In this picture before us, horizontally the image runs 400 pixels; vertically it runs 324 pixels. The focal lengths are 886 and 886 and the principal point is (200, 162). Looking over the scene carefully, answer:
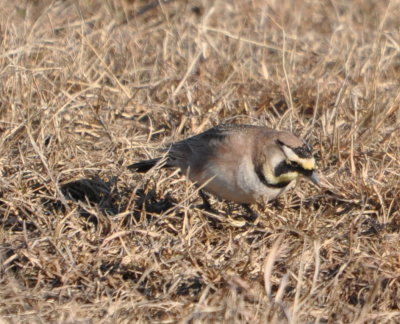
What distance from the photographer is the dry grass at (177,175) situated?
498cm

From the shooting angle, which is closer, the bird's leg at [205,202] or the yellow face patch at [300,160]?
the yellow face patch at [300,160]

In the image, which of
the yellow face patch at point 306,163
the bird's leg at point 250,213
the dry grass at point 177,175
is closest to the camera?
the dry grass at point 177,175

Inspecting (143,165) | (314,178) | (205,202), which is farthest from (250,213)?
(143,165)

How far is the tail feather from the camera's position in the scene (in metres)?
5.95

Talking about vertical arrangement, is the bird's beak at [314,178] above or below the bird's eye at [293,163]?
below

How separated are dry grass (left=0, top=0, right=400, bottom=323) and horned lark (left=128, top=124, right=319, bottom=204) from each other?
0.73 ft

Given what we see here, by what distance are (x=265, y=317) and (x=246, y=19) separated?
15.3 feet

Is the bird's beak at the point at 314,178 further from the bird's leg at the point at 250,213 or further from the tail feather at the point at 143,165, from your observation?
the tail feather at the point at 143,165

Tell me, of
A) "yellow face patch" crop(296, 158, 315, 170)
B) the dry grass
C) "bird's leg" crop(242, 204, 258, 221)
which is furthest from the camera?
"bird's leg" crop(242, 204, 258, 221)

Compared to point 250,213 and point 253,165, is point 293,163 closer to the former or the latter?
point 253,165

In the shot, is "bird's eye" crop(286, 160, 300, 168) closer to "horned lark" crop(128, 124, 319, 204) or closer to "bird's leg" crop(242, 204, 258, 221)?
"horned lark" crop(128, 124, 319, 204)

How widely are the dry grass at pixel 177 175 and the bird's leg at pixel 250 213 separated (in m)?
0.09

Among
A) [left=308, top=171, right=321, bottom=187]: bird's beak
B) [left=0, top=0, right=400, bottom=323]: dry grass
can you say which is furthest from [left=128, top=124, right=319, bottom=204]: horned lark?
[left=0, top=0, right=400, bottom=323]: dry grass

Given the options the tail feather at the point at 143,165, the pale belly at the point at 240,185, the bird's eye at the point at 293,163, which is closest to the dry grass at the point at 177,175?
the tail feather at the point at 143,165
